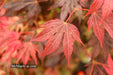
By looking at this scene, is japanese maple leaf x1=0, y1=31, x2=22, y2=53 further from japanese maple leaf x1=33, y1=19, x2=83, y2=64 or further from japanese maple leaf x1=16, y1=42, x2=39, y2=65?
japanese maple leaf x1=33, y1=19, x2=83, y2=64

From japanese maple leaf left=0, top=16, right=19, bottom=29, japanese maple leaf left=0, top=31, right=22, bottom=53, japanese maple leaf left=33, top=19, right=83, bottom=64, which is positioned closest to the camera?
japanese maple leaf left=33, top=19, right=83, bottom=64

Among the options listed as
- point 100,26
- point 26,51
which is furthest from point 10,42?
point 100,26

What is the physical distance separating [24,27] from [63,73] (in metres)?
0.75

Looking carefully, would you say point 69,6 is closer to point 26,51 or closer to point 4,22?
point 26,51

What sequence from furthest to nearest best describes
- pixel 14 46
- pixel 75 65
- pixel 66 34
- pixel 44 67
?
pixel 75 65 < pixel 44 67 < pixel 14 46 < pixel 66 34

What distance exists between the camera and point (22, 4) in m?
0.76

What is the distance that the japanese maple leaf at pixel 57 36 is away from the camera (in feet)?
1.71

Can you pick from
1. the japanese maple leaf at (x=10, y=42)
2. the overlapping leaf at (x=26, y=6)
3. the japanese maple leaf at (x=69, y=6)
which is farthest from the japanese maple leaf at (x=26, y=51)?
the japanese maple leaf at (x=69, y=6)

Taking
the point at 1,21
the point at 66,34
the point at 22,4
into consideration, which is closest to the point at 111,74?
the point at 66,34

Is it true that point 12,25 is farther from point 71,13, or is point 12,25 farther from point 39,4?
point 71,13

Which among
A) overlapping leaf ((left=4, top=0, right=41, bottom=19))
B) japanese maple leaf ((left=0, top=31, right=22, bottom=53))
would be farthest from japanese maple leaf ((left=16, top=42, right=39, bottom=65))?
overlapping leaf ((left=4, top=0, right=41, bottom=19))

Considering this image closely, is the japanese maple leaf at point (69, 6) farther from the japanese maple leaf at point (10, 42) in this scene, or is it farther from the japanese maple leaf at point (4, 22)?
the japanese maple leaf at point (4, 22)

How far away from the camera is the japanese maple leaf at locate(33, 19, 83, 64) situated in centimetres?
52

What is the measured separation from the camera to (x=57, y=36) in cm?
55
